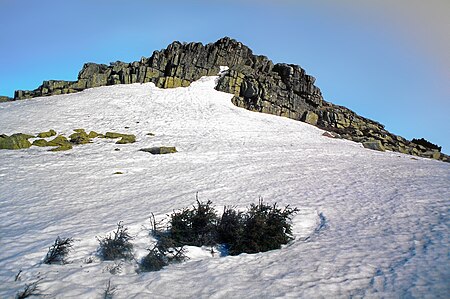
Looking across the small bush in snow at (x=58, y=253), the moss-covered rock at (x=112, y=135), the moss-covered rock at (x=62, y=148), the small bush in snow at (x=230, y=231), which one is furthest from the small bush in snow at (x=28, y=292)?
the moss-covered rock at (x=112, y=135)

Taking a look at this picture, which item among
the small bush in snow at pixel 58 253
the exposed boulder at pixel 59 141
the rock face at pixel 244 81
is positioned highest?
the rock face at pixel 244 81

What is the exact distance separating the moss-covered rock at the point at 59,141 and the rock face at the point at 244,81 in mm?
23269

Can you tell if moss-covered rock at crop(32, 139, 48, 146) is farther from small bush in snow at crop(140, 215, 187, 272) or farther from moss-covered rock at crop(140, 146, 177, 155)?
small bush in snow at crop(140, 215, 187, 272)

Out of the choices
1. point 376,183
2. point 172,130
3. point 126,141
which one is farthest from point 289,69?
point 376,183

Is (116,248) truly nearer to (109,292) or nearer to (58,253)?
(58,253)

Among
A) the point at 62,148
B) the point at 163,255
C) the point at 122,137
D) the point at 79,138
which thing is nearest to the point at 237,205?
the point at 163,255

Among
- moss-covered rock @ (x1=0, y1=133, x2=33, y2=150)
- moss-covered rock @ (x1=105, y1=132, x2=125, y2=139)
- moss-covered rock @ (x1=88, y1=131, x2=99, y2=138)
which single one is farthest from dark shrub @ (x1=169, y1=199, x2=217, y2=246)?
moss-covered rock @ (x1=88, y1=131, x2=99, y2=138)

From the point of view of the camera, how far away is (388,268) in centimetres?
540

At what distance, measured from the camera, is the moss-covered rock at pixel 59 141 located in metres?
21.9

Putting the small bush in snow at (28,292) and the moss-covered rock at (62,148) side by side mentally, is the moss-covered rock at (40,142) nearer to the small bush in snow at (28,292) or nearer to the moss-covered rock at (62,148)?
the moss-covered rock at (62,148)

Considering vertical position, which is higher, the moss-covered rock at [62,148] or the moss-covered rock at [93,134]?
the moss-covered rock at [93,134]

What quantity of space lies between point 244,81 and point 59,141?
29956 millimetres

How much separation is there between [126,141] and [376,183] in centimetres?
1811

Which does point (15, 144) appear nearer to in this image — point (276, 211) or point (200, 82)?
point (276, 211)
